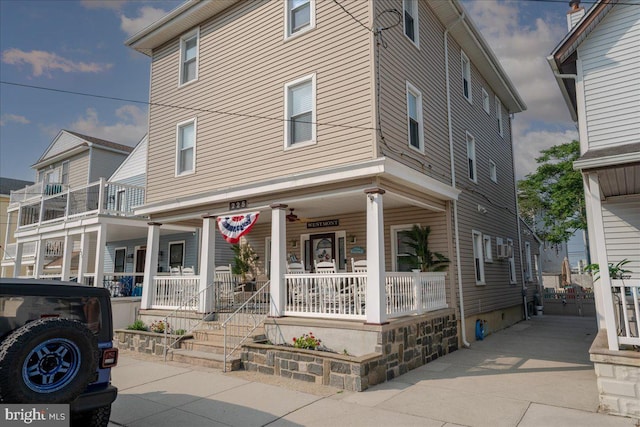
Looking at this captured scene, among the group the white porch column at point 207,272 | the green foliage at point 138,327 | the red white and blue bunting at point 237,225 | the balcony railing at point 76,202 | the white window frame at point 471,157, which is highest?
the white window frame at point 471,157

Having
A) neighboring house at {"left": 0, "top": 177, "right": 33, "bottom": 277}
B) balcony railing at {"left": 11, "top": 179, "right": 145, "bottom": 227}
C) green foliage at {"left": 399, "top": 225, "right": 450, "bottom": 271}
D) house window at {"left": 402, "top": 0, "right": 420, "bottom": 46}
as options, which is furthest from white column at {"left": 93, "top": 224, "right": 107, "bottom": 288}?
house window at {"left": 402, "top": 0, "right": 420, "bottom": 46}

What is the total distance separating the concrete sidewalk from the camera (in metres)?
5.57

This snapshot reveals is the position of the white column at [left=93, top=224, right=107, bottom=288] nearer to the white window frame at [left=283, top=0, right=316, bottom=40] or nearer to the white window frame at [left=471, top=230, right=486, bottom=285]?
the white window frame at [left=283, top=0, right=316, bottom=40]

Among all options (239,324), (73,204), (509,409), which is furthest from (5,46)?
(509,409)

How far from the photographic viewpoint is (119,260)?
19531 mm

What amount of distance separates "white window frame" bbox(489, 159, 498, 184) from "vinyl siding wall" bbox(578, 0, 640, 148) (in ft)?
23.6

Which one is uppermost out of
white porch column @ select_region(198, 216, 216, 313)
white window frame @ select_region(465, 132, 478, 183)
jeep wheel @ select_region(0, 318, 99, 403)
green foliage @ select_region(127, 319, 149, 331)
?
white window frame @ select_region(465, 132, 478, 183)

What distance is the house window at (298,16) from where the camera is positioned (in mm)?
9977

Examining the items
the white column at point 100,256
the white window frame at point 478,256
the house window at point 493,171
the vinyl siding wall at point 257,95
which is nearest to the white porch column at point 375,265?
the vinyl siding wall at point 257,95

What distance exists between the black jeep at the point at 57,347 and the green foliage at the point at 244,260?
30.9 feet

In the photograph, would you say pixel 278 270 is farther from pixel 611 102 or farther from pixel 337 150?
pixel 611 102

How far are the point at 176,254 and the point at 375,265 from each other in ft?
38.2

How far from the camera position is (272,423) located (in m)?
5.46

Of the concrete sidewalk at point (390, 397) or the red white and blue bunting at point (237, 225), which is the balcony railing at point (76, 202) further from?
the concrete sidewalk at point (390, 397)
